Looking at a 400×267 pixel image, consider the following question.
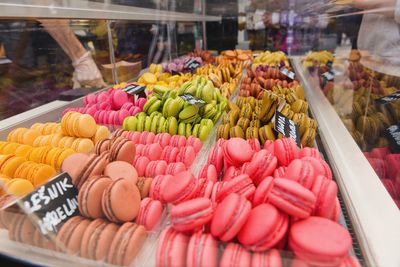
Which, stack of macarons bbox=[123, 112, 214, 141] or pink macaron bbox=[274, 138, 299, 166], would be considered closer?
pink macaron bbox=[274, 138, 299, 166]

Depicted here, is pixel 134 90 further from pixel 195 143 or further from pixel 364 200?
pixel 364 200

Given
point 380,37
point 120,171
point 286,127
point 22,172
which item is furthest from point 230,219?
point 380,37

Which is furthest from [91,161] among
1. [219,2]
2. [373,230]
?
[219,2]

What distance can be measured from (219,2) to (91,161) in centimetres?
630

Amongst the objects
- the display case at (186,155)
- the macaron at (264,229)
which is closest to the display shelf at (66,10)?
the display case at (186,155)

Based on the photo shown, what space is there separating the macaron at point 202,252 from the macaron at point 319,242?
0.18 m

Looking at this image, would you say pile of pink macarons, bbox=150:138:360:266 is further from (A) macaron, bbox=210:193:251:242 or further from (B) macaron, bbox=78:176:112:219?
(B) macaron, bbox=78:176:112:219

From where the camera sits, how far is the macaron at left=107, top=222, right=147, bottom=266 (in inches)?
29.9

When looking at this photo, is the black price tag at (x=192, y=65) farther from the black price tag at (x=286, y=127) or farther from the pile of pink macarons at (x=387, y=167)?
the pile of pink macarons at (x=387, y=167)

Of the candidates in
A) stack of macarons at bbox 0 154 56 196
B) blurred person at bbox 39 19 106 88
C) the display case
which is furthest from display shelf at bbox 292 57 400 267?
blurred person at bbox 39 19 106 88

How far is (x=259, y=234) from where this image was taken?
2.22ft

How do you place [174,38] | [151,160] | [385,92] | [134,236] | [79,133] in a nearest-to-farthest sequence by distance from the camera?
[134,236] → [151,160] → [79,133] → [385,92] → [174,38]

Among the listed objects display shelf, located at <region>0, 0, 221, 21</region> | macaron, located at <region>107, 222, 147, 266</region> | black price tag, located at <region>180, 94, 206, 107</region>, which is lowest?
macaron, located at <region>107, 222, 147, 266</region>

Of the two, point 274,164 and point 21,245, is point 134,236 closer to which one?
point 21,245
